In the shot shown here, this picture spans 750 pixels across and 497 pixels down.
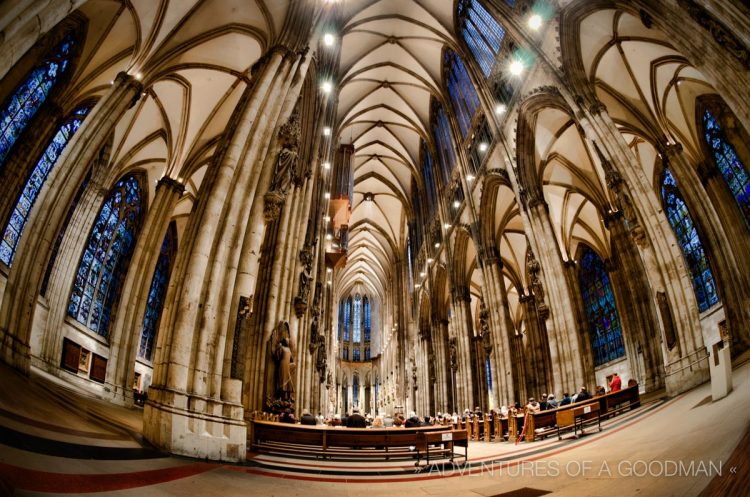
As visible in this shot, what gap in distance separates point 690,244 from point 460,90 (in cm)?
1269

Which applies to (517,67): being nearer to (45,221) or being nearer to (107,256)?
(45,221)

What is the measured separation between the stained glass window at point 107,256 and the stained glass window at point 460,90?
16.1 meters

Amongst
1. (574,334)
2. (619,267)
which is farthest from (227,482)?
(619,267)

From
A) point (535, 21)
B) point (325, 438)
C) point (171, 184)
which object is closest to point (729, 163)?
point (535, 21)

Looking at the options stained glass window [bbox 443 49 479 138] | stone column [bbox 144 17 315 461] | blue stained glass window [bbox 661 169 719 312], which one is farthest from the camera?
stained glass window [bbox 443 49 479 138]

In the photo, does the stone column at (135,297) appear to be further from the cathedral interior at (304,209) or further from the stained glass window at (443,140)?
the stained glass window at (443,140)

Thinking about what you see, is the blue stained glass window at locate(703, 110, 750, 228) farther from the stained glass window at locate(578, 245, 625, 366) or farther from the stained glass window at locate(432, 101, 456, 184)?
the stained glass window at locate(432, 101, 456, 184)

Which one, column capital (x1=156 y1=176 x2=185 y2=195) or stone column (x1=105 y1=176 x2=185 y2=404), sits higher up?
column capital (x1=156 y1=176 x2=185 y2=195)

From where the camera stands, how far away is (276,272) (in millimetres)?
11297

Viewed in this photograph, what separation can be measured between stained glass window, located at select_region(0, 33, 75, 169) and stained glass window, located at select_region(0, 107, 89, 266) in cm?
66

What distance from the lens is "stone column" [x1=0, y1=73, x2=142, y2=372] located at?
8.27 metres

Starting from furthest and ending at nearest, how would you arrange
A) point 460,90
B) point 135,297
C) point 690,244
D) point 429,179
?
point 429,179 → point 460,90 → point 690,244 → point 135,297

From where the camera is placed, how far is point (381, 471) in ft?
17.1

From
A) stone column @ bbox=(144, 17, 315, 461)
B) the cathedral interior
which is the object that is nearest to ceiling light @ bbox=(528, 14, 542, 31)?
the cathedral interior
